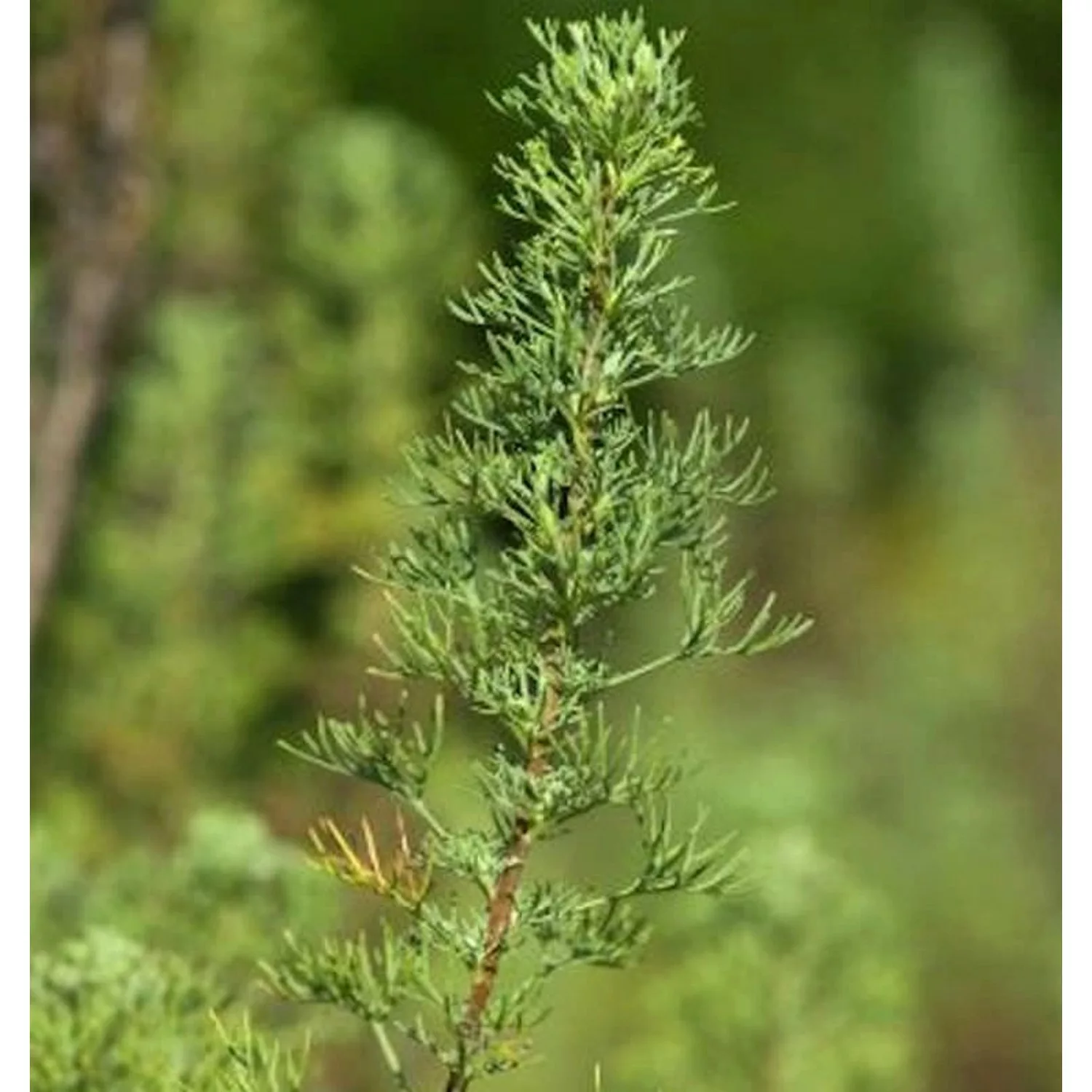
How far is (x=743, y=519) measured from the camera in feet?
11.5

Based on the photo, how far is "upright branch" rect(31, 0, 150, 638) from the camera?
112 inches

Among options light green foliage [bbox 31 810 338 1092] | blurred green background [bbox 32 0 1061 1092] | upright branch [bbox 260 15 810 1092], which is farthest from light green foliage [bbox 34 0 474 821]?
upright branch [bbox 260 15 810 1092]

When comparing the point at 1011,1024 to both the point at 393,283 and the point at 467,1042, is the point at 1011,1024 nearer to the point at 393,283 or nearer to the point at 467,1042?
the point at 393,283

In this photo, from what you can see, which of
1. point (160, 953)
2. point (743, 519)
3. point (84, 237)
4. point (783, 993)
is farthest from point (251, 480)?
point (160, 953)

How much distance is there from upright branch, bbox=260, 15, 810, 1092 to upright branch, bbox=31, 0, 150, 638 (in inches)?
57.1

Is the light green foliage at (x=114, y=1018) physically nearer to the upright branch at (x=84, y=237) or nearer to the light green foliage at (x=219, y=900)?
the light green foliage at (x=219, y=900)

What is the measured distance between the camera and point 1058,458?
134 inches

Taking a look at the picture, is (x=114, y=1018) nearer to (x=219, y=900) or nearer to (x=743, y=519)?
(x=219, y=900)

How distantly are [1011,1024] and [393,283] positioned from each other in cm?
94

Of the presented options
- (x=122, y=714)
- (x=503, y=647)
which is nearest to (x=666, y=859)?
(x=503, y=647)

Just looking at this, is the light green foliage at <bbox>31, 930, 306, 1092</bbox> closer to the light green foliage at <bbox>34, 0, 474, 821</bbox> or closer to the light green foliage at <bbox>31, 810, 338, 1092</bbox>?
the light green foliage at <bbox>31, 810, 338, 1092</bbox>

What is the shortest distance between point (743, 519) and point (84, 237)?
0.86 meters

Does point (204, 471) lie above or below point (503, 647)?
above
